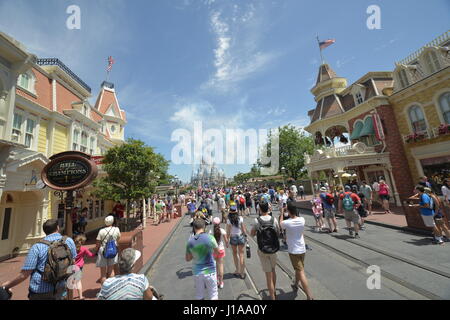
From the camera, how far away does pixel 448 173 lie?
1187cm

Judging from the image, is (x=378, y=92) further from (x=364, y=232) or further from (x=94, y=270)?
(x=94, y=270)

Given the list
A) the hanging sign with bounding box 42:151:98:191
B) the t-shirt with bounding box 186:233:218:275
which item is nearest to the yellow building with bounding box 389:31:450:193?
the t-shirt with bounding box 186:233:218:275

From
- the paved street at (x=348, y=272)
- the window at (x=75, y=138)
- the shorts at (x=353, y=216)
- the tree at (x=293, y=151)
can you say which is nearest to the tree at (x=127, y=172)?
the window at (x=75, y=138)

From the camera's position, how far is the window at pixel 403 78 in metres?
14.0

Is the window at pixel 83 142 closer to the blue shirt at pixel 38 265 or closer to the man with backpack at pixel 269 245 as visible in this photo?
the blue shirt at pixel 38 265

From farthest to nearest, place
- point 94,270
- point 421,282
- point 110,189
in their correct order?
point 110,189, point 94,270, point 421,282

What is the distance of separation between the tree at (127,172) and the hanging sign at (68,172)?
2839 mm

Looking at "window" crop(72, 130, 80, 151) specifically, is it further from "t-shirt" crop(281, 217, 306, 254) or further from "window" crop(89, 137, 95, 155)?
"t-shirt" crop(281, 217, 306, 254)

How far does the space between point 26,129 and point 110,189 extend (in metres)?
5.09

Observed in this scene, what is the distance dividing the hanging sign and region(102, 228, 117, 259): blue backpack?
290 cm

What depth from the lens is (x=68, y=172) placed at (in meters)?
6.71
